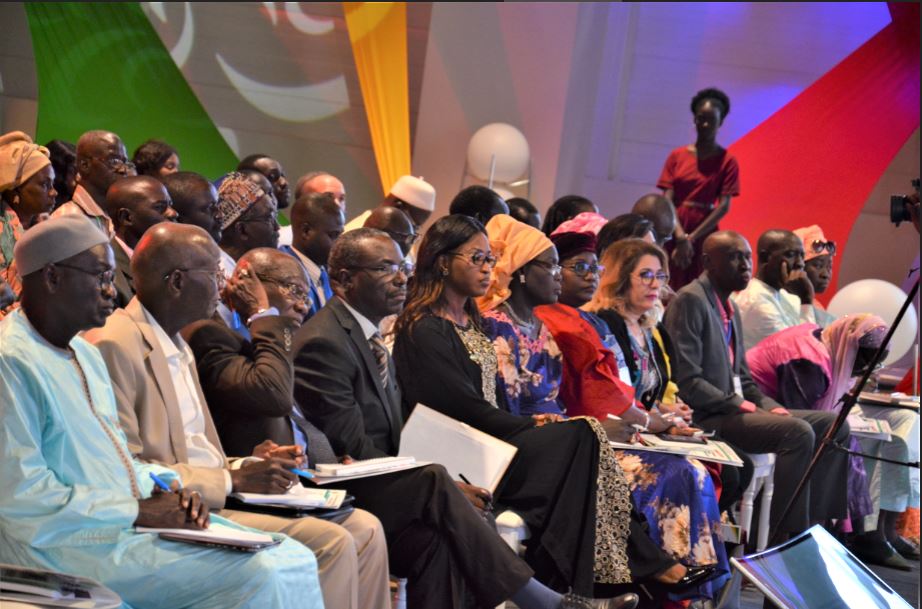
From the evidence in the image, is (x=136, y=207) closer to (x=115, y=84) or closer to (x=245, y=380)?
(x=245, y=380)

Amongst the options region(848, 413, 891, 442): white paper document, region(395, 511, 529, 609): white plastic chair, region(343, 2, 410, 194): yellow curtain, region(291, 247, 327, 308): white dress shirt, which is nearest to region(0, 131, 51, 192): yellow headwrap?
region(291, 247, 327, 308): white dress shirt

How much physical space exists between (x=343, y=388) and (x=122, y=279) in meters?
0.82

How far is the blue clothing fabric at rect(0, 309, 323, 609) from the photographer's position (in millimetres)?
2699

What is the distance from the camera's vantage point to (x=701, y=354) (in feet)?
19.8

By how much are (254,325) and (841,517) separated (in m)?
3.69

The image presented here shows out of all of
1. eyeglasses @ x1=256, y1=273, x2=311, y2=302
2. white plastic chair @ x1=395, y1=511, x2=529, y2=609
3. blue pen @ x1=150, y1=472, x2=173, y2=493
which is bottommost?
white plastic chair @ x1=395, y1=511, x2=529, y2=609

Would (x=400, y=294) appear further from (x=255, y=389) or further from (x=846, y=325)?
(x=846, y=325)

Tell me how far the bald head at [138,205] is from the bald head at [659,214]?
3.62 metres

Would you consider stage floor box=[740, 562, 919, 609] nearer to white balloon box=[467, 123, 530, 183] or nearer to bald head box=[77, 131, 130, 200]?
bald head box=[77, 131, 130, 200]

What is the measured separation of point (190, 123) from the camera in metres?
9.59

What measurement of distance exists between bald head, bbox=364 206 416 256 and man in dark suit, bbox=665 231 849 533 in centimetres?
136

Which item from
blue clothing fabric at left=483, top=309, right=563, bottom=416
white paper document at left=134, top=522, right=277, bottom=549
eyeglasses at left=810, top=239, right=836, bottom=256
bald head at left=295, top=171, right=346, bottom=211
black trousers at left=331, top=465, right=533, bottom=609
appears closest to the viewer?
white paper document at left=134, top=522, right=277, bottom=549

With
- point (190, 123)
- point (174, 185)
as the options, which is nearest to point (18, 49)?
point (190, 123)

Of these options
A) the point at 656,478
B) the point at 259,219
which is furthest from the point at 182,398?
the point at 656,478
